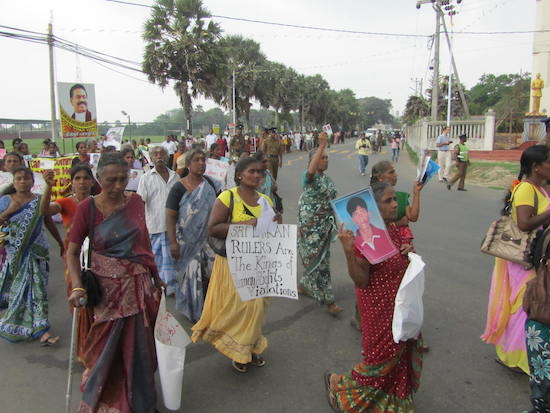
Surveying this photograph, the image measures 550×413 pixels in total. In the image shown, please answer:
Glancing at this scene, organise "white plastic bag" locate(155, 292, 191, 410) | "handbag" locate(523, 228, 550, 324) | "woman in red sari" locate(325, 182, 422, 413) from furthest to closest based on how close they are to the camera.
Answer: "white plastic bag" locate(155, 292, 191, 410) < "woman in red sari" locate(325, 182, 422, 413) < "handbag" locate(523, 228, 550, 324)

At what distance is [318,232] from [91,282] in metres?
2.50

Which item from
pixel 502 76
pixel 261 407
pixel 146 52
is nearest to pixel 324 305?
pixel 261 407

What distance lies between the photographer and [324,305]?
4.68 m

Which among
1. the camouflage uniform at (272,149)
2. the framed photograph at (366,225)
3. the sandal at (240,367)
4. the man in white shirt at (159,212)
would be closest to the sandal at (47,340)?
the man in white shirt at (159,212)

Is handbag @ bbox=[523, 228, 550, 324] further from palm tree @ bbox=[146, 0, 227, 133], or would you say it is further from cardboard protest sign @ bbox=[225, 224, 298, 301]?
palm tree @ bbox=[146, 0, 227, 133]

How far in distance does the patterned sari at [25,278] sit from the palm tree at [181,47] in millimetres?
21423

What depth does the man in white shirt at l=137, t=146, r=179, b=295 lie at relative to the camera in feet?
16.1

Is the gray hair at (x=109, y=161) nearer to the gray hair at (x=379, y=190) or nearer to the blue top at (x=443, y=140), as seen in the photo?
the gray hair at (x=379, y=190)

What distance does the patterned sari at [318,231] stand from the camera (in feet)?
14.7

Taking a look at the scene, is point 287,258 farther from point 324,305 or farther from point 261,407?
point 324,305

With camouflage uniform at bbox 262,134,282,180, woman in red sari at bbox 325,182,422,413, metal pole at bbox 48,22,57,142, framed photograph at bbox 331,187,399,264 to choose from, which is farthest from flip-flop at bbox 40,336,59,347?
metal pole at bbox 48,22,57,142

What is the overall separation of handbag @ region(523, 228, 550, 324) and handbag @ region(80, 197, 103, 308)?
2.44 meters

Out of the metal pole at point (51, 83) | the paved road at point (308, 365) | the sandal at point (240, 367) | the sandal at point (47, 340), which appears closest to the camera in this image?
the paved road at point (308, 365)

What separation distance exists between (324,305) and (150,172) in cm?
247
